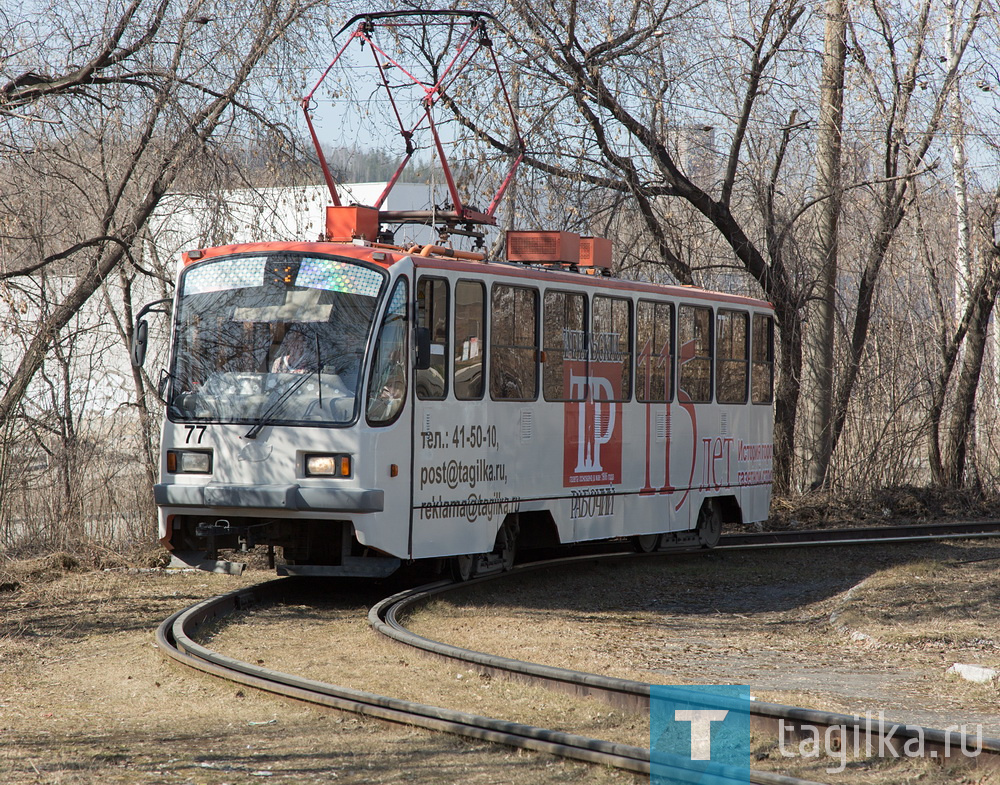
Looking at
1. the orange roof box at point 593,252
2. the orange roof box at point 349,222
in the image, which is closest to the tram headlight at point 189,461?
the orange roof box at point 349,222

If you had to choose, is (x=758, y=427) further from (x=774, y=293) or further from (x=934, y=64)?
(x=934, y=64)

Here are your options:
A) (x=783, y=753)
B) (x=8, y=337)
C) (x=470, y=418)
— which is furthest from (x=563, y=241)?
(x=783, y=753)

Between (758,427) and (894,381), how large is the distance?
6.80m

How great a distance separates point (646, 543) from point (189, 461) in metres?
5.96

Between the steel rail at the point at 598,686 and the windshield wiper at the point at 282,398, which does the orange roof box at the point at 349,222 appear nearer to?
the windshield wiper at the point at 282,398

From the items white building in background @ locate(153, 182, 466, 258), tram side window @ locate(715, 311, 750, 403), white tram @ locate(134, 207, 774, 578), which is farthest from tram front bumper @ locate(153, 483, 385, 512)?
tram side window @ locate(715, 311, 750, 403)

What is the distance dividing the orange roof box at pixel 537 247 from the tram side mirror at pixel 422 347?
250 centimetres

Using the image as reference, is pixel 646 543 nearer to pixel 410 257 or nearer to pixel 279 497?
pixel 410 257

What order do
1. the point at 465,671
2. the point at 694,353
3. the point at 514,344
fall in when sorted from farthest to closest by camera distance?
the point at 694,353 < the point at 514,344 < the point at 465,671

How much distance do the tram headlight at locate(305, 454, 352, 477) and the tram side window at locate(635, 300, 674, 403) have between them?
14.0 ft

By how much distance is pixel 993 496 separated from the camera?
Result: 21.3 meters

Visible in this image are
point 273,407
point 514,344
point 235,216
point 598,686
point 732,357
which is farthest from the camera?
point 235,216

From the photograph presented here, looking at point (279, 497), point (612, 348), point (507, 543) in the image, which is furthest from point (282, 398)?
point (612, 348)

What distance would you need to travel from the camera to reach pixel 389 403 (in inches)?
390
